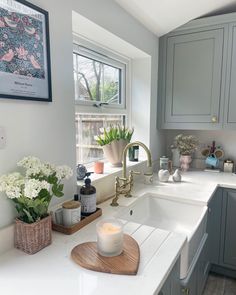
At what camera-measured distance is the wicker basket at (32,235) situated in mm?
977

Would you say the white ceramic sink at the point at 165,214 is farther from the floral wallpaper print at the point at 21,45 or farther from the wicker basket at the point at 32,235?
the floral wallpaper print at the point at 21,45

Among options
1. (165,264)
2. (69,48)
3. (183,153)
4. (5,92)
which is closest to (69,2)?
(69,48)

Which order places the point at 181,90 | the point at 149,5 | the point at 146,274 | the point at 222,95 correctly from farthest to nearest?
the point at 181,90 < the point at 222,95 < the point at 149,5 < the point at 146,274

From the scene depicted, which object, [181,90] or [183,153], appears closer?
[181,90]

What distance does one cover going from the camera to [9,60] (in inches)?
38.3

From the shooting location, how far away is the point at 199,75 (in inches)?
85.0

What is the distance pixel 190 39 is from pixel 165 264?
194 cm

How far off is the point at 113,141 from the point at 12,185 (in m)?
0.98

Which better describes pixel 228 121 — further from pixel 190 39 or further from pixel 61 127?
pixel 61 127

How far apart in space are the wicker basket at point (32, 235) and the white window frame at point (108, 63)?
35.1 inches

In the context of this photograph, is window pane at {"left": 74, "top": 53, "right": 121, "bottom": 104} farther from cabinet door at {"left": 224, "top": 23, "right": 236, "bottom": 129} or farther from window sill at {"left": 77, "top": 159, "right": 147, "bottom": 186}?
cabinet door at {"left": 224, "top": 23, "right": 236, "bottom": 129}

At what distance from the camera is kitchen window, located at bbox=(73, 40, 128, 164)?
173 centimetres

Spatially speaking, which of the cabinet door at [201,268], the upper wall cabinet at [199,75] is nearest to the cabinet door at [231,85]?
the upper wall cabinet at [199,75]

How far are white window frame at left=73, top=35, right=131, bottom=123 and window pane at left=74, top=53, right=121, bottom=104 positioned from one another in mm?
36
